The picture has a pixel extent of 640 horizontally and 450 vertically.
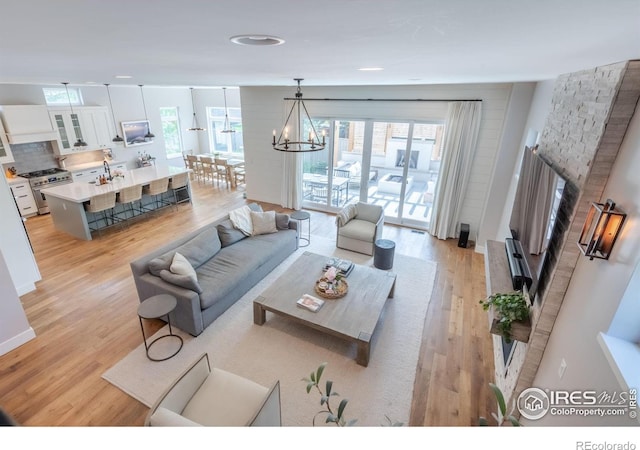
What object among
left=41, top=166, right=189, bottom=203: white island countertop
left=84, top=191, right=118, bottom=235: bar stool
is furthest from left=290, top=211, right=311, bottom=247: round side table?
left=84, top=191, right=118, bottom=235: bar stool

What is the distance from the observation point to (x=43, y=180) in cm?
690

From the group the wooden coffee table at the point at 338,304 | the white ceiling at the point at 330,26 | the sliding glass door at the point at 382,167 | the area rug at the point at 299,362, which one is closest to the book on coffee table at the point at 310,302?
the wooden coffee table at the point at 338,304

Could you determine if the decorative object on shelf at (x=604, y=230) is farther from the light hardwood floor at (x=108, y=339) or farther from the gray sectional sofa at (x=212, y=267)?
the gray sectional sofa at (x=212, y=267)

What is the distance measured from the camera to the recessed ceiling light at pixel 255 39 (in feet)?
3.88

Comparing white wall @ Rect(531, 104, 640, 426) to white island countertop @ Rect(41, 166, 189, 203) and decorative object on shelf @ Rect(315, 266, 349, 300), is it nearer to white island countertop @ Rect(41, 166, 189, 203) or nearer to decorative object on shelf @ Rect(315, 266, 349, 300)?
decorative object on shelf @ Rect(315, 266, 349, 300)

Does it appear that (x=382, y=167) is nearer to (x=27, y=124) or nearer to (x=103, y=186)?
(x=103, y=186)

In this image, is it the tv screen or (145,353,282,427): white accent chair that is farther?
the tv screen

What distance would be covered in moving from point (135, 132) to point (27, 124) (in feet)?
8.45

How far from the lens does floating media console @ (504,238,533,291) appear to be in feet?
9.46

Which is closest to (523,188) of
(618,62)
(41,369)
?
(618,62)

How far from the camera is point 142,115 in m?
9.05

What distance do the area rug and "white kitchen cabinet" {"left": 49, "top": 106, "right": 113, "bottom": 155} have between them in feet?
21.5

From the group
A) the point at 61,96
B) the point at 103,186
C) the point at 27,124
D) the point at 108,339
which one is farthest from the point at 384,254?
the point at 61,96
